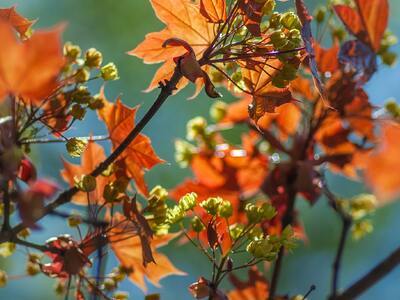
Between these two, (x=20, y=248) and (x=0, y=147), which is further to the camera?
(x=20, y=248)

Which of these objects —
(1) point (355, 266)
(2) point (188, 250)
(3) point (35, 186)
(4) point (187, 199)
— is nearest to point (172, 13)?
(4) point (187, 199)

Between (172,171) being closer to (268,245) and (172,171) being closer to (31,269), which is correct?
(31,269)

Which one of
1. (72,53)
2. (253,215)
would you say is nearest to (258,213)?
(253,215)

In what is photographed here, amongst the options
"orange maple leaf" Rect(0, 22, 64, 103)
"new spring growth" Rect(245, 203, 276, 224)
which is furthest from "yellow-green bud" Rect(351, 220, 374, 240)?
"orange maple leaf" Rect(0, 22, 64, 103)

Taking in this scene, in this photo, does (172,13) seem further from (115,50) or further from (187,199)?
(115,50)

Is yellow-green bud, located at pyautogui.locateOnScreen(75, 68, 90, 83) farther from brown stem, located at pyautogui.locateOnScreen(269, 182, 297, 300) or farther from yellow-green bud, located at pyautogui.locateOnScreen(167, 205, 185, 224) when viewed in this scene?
brown stem, located at pyautogui.locateOnScreen(269, 182, 297, 300)

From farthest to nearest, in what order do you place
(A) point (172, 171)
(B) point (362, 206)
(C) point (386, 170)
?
(A) point (172, 171)
(B) point (362, 206)
(C) point (386, 170)

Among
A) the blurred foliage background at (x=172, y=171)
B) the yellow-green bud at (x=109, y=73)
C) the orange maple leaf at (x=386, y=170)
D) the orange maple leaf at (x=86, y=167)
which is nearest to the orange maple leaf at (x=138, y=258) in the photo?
the orange maple leaf at (x=86, y=167)
